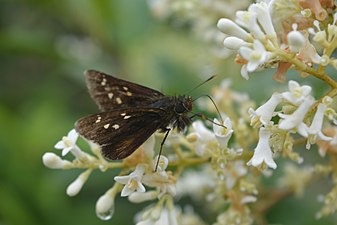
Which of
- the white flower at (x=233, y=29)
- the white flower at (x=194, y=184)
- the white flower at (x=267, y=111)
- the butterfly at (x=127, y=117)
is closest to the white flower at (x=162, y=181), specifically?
the butterfly at (x=127, y=117)

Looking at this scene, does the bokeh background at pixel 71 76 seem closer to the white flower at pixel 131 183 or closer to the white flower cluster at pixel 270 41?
the white flower cluster at pixel 270 41

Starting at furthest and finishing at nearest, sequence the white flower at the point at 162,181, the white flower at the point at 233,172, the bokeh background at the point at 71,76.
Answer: the bokeh background at the point at 71,76 → the white flower at the point at 233,172 → the white flower at the point at 162,181

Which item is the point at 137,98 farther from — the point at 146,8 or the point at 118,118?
the point at 146,8

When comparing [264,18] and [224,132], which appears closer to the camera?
[264,18]

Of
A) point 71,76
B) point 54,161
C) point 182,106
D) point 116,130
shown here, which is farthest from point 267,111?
point 71,76

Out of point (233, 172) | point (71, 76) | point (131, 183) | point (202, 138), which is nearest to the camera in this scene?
point (131, 183)

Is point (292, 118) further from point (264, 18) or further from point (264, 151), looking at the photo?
point (264, 18)

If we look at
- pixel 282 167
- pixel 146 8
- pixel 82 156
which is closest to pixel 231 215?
pixel 82 156
